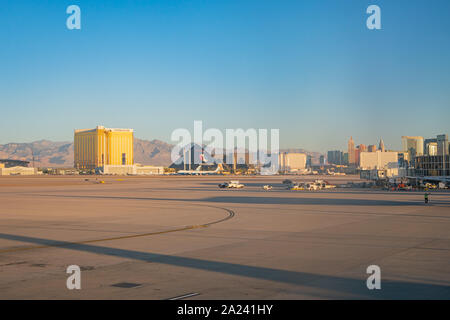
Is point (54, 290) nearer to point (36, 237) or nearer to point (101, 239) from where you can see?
point (101, 239)

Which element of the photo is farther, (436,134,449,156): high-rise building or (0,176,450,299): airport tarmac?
(436,134,449,156): high-rise building

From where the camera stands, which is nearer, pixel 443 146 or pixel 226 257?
pixel 226 257

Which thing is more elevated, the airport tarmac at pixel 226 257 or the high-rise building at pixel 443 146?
the high-rise building at pixel 443 146

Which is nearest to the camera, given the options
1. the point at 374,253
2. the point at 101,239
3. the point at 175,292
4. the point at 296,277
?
the point at 175,292

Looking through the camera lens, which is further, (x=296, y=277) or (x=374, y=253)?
(x=374, y=253)

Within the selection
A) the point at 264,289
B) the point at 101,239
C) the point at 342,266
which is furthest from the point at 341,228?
the point at 264,289

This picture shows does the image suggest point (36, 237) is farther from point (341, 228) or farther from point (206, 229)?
point (341, 228)

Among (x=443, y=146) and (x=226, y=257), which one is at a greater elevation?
(x=443, y=146)

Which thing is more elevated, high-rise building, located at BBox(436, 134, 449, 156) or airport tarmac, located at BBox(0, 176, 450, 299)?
high-rise building, located at BBox(436, 134, 449, 156)

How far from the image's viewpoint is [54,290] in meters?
14.2

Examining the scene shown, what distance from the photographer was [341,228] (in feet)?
101

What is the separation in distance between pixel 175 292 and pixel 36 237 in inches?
641

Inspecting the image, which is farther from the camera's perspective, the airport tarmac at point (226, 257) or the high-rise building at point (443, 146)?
the high-rise building at point (443, 146)
